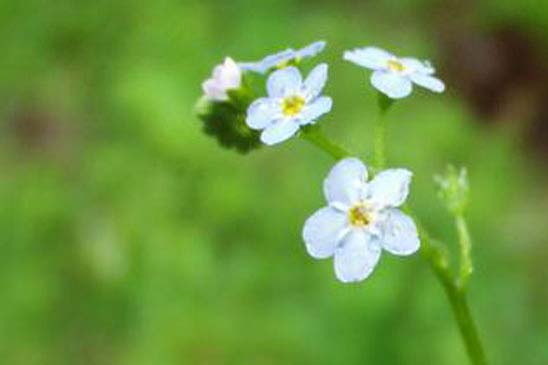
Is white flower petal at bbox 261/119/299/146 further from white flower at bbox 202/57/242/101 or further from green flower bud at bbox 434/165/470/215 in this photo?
green flower bud at bbox 434/165/470/215

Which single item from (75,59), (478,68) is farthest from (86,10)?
(478,68)

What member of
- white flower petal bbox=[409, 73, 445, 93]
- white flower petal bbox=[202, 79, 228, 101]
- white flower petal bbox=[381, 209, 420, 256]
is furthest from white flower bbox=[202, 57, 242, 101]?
white flower petal bbox=[381, 209, 420, 256]

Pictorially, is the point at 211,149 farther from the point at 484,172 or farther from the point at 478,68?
the point at 478,68

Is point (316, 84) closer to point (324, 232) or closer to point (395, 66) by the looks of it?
point (395, 66)

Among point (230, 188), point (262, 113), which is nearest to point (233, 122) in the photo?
point (262, 113)

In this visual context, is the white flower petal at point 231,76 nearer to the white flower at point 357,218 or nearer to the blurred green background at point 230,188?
the white flower at point 357,218

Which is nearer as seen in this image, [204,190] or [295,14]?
[204,190]

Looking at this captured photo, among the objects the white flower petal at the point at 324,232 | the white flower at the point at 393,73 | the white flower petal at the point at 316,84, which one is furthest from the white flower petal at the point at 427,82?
the white flower petal at the point at 324,232
